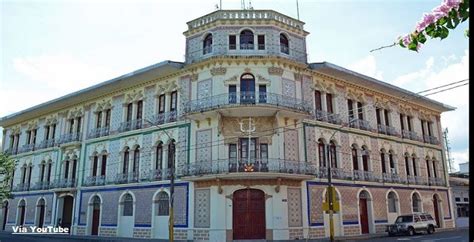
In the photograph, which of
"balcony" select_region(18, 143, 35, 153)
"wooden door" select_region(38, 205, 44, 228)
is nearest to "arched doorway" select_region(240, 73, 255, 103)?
"wooden door" select_region(38, 205, 44, 228)

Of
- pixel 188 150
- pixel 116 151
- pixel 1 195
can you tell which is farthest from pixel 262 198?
pixel 1 195

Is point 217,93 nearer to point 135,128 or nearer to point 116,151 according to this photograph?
point 135,128

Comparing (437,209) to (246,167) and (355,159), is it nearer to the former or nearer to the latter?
(355,159)

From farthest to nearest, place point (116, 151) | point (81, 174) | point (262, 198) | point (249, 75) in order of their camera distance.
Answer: point (81, 174) → point (116, 151) → point (249, 75) → point (262, 198)

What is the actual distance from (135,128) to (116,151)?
232cm

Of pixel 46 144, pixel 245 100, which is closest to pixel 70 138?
pixel 46 144

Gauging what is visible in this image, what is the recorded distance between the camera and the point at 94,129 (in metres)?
30.8

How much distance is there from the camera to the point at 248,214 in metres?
22.3

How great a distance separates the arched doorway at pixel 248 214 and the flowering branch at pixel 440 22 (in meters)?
19.0

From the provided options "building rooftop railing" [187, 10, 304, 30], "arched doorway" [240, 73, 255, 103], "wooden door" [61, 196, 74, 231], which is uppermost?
"building rooftop railing" [187, 10, 304, 30]

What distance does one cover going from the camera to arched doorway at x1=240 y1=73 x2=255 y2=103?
23266mm

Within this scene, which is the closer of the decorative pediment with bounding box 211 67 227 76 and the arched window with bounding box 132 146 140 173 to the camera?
the decorative pediment with bounding box 211 67 227 76

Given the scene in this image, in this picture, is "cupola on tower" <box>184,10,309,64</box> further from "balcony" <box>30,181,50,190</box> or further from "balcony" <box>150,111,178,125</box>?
"balcony" <box>30,181,50,190</box>

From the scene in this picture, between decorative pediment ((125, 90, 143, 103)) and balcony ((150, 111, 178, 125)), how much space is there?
7.71 ft
